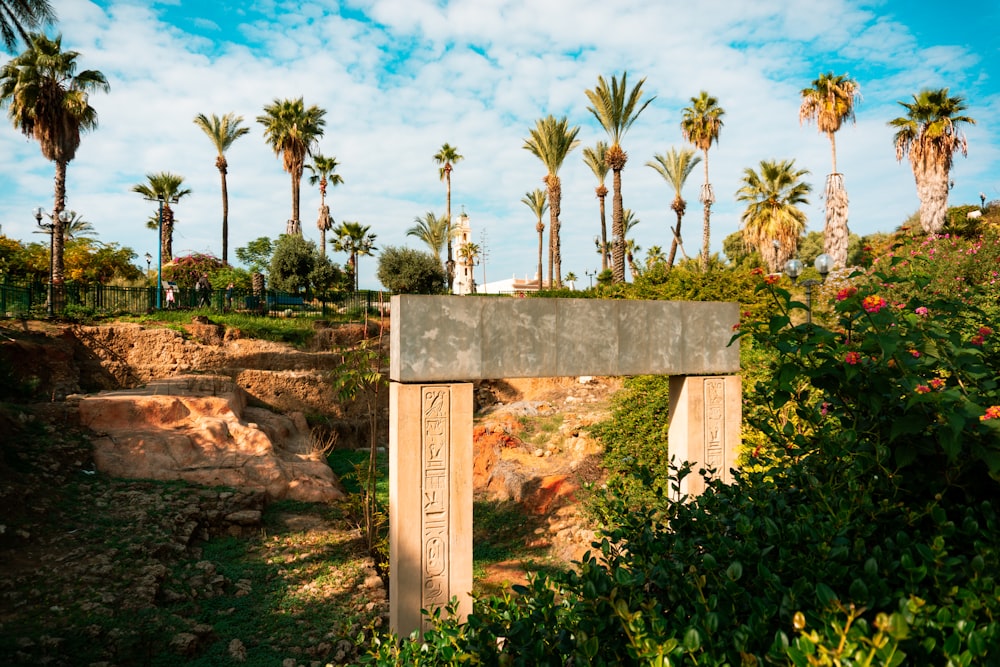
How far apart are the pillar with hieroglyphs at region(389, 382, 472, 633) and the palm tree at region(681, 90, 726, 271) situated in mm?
28872

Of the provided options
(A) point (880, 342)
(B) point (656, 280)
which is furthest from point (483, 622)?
(B) point (656, 280)

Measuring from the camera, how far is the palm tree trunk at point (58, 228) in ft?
67.6

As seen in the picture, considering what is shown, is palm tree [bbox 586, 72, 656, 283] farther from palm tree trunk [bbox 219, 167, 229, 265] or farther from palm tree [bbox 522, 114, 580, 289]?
palm tree trunk [bbox 219, 167, 229, 265]

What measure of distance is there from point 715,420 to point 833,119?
968 inches

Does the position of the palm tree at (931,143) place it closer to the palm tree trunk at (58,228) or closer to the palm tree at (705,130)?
the palm tree at (705,130)

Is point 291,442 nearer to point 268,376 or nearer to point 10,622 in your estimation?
point 268,376

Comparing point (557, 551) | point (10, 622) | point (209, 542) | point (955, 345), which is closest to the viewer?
point (955, 345)

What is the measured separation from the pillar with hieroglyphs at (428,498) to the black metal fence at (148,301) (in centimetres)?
775

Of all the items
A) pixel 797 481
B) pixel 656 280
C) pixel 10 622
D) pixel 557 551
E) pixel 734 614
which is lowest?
pixel 557 551

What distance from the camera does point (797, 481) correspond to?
264 cm

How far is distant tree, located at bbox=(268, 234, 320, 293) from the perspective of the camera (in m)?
27.5

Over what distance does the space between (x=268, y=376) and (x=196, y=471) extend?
738cm

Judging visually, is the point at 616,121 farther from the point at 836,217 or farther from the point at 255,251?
the point at 255,251

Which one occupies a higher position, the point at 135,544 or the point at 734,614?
the point at 734,614
